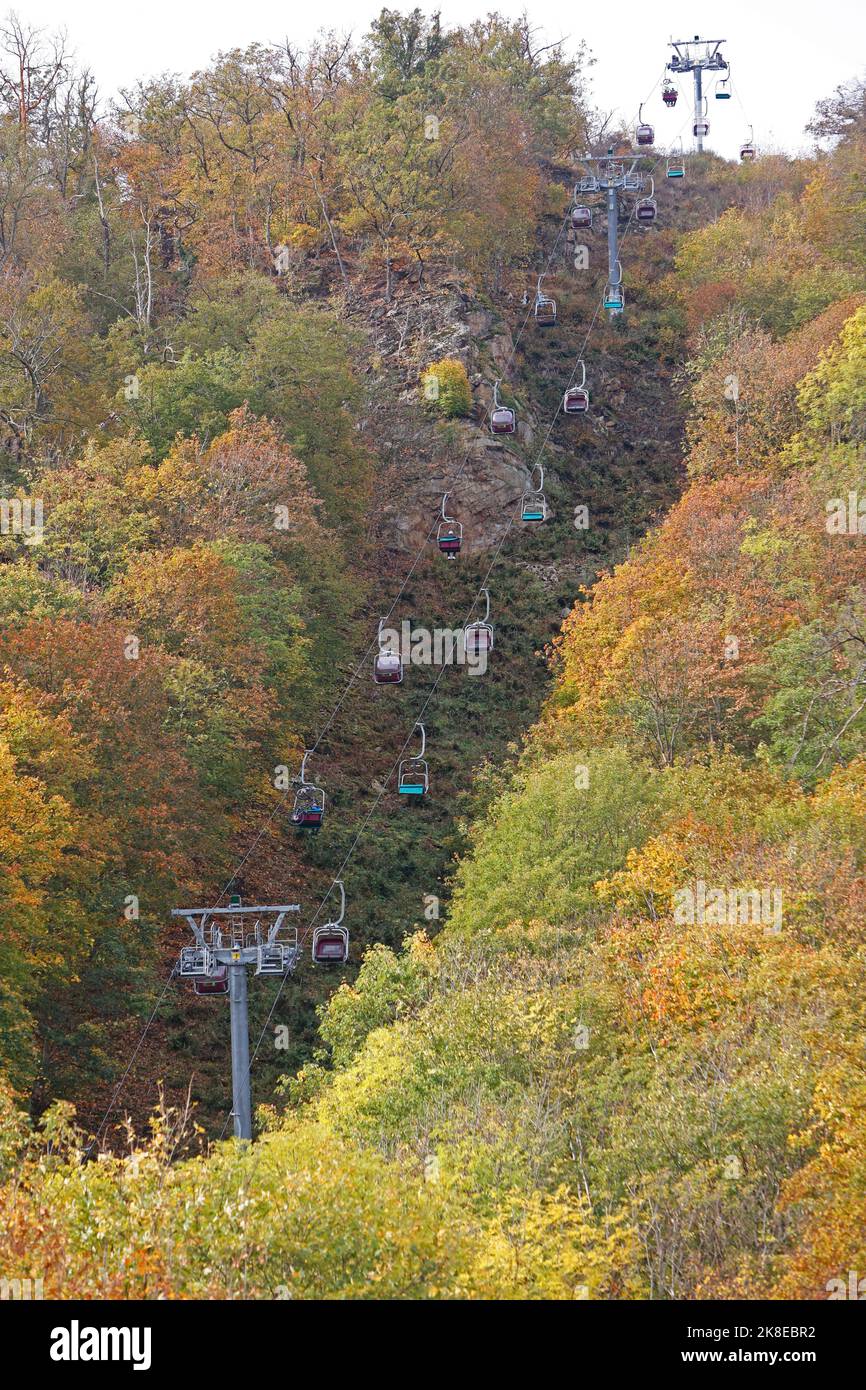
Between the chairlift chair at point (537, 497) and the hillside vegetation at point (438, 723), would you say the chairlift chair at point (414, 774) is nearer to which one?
the hillside vegetation at point (438, 723)

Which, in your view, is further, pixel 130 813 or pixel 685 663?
pixel 685 663

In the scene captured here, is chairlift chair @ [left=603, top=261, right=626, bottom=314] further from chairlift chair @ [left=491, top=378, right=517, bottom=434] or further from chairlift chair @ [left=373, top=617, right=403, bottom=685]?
chairlift chair @ [left=373, top=617, right=403, bottom=685]

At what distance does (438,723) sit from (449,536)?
8893mm

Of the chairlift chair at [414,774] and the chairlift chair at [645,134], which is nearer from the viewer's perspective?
the chairlift chair at [414,774]

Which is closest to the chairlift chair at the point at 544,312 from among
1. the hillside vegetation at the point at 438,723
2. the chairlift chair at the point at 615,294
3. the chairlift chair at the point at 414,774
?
the chairlift chair at the point at 615,294

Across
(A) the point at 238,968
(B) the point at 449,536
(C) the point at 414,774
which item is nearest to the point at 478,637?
(B) the point at 449,536

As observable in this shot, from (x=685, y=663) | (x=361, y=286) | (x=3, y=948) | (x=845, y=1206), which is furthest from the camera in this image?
(x=361, y=286)

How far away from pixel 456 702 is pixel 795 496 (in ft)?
50.7

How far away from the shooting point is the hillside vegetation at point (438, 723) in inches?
1042

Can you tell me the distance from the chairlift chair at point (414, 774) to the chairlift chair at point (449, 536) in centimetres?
938

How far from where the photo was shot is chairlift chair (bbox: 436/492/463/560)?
69.2 m

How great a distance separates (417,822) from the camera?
58.8 meters
